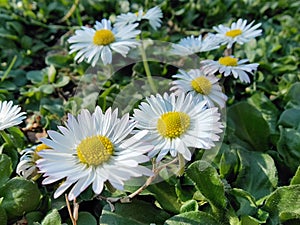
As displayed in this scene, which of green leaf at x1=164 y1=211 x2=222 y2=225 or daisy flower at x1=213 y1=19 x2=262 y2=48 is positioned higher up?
daisy flower at x1=213 y1=19 x2=262 y2=48

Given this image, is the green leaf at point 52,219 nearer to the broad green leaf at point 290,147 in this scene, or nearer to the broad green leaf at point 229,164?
the broad green leaf at point 229,164

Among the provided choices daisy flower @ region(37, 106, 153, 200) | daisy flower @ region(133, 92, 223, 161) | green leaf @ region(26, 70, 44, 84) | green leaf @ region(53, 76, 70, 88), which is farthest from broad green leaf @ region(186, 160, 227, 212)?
green leaf @ region(26, 70, 44, 84)

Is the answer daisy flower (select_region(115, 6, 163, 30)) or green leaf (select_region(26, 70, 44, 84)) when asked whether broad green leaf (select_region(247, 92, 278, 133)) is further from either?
green leaf (select_region(26, 70, 44, 84))

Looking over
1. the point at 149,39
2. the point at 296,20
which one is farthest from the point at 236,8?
the point at 149,39

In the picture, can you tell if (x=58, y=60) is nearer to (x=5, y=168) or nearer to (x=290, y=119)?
(x=5, y=168)

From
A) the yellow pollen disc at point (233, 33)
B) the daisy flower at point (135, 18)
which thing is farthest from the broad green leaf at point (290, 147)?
the daisy flower at point (135, 18)

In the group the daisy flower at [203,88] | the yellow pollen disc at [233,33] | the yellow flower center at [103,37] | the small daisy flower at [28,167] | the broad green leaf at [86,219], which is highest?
the yellow flower center at [103,37]
